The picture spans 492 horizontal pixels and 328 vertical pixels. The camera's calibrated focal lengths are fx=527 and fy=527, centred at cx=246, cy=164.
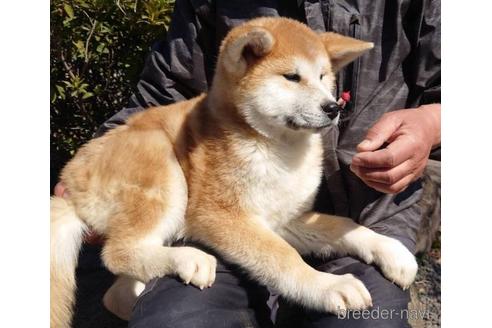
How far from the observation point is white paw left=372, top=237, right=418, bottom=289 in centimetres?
208

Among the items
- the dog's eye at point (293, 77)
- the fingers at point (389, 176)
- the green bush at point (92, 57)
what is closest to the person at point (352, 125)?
the fingers at point (389, 176)

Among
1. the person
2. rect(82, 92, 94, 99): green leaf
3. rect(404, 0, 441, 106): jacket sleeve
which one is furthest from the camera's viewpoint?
rect(82, 92, 94, 99): green leaf

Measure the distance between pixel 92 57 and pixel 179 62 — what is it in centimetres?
77

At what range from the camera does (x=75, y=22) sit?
9.87ft

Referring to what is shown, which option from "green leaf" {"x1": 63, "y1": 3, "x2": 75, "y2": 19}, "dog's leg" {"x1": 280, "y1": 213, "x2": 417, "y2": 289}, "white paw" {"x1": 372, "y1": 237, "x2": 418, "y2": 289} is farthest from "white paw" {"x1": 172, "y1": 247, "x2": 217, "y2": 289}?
A: "green leaf" {"x1": 63, "y1": 3, "x2": 75, "y2": 19}

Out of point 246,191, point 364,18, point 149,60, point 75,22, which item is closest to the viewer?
point 246,191

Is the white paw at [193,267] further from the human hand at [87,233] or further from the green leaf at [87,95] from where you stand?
the green leaf at [87,95]

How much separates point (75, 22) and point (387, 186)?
6.65 feet

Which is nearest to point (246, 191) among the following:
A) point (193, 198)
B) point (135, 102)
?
point (193, 198)

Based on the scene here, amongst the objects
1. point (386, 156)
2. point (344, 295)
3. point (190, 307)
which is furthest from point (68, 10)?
point (344, 295)

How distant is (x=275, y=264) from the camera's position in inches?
78.6

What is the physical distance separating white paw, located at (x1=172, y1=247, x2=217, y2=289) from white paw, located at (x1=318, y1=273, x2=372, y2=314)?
0.45 meters

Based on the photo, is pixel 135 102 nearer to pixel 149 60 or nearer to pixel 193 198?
pixel 149 60

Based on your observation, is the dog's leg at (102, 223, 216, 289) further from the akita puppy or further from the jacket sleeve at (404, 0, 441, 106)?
the jacket sleeve at (404, 0, 441, 106)
